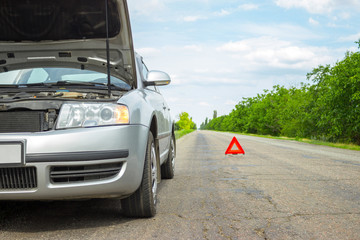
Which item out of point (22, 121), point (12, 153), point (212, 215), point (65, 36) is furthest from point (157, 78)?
point (12, 153)

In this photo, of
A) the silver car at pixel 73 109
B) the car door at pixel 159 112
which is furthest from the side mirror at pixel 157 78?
the car door at pixel 159 112

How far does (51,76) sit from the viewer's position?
4.25 meters

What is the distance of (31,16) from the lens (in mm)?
3975

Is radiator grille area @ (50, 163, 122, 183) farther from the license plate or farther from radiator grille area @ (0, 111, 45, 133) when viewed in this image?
radiator grille area @ (0, 111, 45, 133)

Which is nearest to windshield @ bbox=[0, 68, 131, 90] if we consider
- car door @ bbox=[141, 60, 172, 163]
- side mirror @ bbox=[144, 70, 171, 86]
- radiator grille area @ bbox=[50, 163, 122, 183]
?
side mirror @ bbox=[144, 70, 171, 86]

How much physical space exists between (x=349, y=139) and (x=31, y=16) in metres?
27.3

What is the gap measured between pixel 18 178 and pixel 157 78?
203cm

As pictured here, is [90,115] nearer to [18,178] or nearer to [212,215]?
[18,178]

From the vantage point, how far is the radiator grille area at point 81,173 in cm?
287

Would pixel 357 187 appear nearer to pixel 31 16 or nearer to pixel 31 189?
pixel 31 189

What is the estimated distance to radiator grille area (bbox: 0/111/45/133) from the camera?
2871 mm

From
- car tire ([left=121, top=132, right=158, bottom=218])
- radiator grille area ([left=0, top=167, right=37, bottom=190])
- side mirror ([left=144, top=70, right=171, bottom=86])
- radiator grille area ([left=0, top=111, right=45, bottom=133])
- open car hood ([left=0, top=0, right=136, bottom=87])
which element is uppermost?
open car hood ([left=0, top=0, right=136, bottom=87])

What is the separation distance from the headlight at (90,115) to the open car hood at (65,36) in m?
1.02

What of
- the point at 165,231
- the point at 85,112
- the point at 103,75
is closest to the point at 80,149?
the point at 85,112
